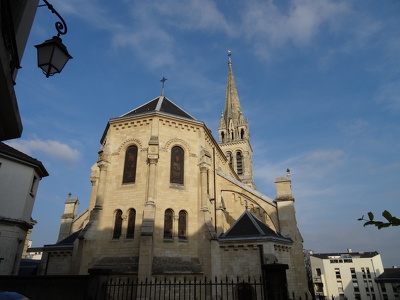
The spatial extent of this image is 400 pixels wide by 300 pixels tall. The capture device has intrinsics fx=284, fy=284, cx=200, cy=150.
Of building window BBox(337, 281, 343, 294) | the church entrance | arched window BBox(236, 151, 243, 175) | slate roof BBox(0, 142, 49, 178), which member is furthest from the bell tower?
the church entrance

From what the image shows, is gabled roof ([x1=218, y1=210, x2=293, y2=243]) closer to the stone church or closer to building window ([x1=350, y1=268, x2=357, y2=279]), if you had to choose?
the stone church

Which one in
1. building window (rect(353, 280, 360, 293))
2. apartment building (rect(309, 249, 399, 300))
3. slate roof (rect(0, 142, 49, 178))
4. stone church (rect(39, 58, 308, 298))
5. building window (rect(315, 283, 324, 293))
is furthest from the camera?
building window (rect(315, 283, 324, 293))

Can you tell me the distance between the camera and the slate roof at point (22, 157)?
14.6 meters

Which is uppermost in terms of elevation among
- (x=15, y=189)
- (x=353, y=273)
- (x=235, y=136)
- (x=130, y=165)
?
(x=235, y=136)

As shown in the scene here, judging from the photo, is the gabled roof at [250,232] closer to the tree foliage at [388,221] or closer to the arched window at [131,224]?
the arched window at [131,224]

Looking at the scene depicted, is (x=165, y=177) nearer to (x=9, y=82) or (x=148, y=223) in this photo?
(x=148, y=223)

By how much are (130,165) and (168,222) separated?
426cm

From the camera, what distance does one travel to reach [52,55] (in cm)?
487

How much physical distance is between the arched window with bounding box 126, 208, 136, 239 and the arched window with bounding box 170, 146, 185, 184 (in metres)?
2.90

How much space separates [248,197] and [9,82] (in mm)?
17261

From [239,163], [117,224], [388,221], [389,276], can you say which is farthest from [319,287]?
[388,221]

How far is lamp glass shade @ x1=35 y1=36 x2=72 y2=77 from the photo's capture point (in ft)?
16.0

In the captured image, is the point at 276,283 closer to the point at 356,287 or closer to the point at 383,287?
the point at 383,287

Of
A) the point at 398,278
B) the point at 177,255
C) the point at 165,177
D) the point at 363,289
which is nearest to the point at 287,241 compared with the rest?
the point at 177,255
